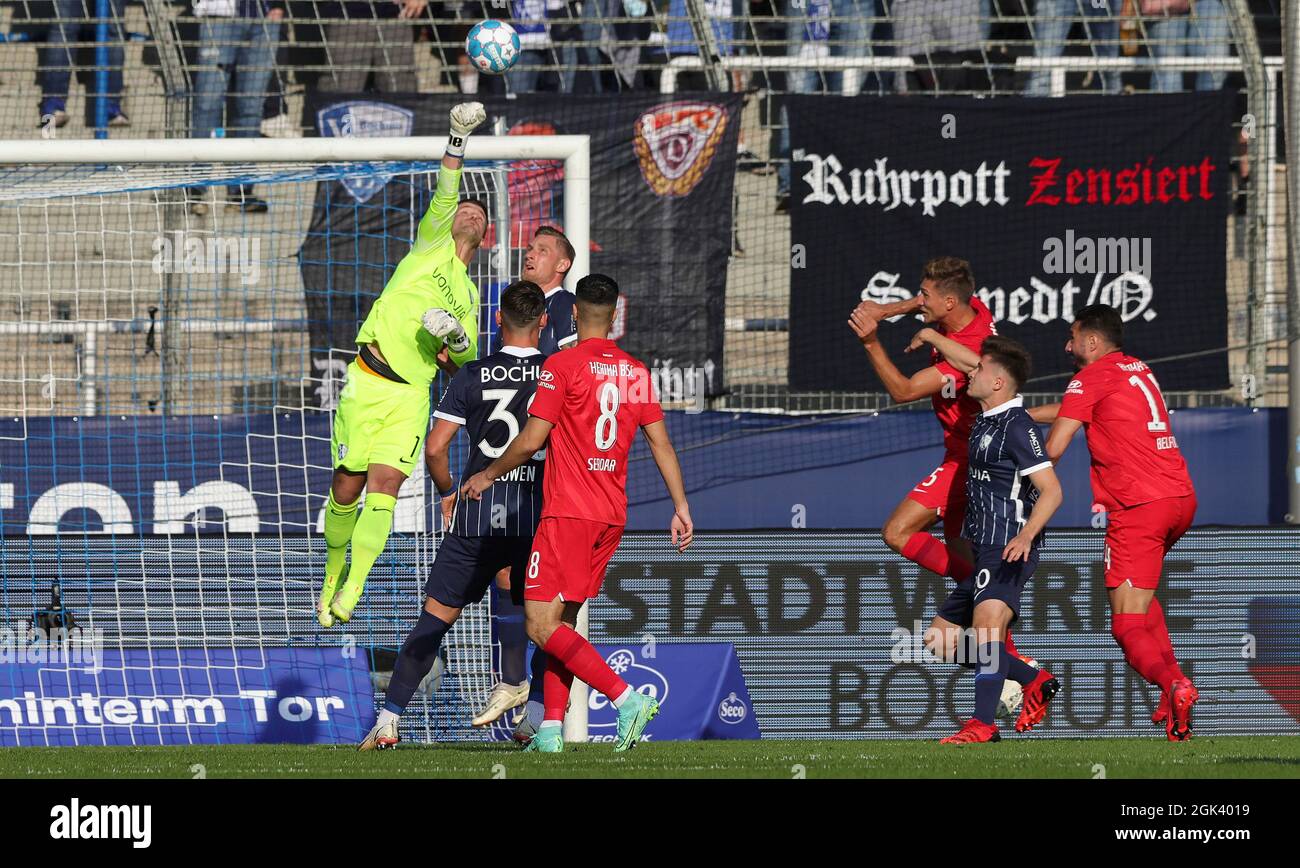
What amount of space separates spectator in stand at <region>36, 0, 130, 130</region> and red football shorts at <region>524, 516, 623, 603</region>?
25.7 ft

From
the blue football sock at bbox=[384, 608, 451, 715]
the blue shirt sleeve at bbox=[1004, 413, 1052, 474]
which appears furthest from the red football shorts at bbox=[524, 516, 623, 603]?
the blue shirt sleeve at bbox=[1004, 413, 1052, 474]

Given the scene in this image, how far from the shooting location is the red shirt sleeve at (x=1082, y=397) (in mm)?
8945

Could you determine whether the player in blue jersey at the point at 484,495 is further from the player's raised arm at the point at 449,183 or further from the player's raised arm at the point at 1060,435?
the player's raised arm at the point at 1060,435

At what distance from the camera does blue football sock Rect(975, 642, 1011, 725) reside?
8.45m

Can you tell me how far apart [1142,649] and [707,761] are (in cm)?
272

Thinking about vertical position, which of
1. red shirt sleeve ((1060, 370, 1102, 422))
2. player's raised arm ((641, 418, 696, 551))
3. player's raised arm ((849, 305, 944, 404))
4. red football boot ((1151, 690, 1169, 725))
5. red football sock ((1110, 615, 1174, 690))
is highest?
player's raised arm ((849, 305, 944, 404))

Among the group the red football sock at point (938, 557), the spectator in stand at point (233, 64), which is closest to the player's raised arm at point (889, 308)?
the red football sock at point (938, 557)

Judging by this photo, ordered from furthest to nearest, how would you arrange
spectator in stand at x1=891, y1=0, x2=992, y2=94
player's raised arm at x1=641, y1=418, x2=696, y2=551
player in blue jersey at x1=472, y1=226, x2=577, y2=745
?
1. spectator in stand at x1=891, y1=0, x2=992, y2=94
2. player in blue jersey at x1=472, y1=226, x2=577, y2=745
3. player's raised arm at x1=641, y1=418, x2=696, y2=551

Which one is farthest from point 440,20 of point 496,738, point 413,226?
point 496,738

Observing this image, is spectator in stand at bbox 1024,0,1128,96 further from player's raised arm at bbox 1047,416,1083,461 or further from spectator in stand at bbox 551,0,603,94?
player's raised arm at bbox 1047,416,1083,461

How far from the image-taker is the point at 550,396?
7.58m

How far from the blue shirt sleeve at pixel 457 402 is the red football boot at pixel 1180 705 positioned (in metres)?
3.62

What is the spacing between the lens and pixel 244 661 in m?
10.4

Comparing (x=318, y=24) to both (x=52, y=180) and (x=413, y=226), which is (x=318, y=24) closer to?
(x=413, y=226)
